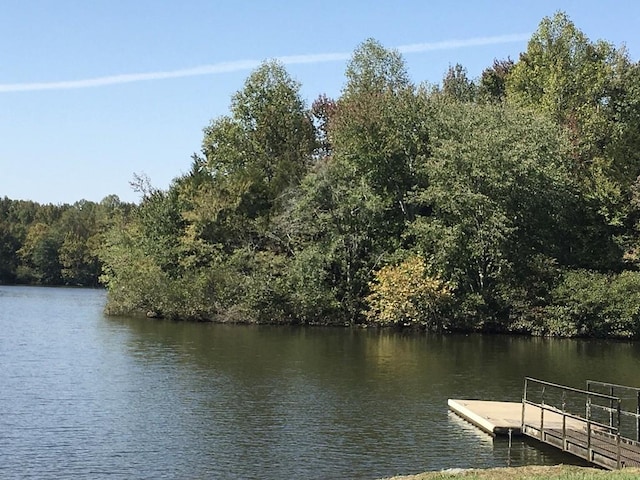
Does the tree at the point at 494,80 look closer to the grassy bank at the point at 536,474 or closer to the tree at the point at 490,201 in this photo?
the tree at the point at 490,201

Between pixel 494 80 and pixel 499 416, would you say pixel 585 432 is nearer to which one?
pixel 499 416

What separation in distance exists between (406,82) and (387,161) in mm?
12225

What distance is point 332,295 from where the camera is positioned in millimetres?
51406

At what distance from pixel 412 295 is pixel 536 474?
112 feet

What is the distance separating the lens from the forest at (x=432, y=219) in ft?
157

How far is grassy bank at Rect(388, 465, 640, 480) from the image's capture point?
480 inches

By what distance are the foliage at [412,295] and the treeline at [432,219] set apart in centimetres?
10

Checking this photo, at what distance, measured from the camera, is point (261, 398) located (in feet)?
79.3

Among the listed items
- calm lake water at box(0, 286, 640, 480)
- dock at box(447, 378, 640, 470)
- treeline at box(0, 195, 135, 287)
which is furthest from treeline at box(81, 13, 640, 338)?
treeline at box(0, 195, 135, 287)

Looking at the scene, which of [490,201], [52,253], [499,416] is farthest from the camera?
[52,253]

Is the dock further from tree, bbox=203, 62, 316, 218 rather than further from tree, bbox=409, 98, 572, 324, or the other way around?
tree, bbox=203, 62, 316, 218

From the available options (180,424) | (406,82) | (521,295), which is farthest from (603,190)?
(180,424)

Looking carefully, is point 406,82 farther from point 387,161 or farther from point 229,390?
point 229,390

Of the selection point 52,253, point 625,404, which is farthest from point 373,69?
point 52,253
